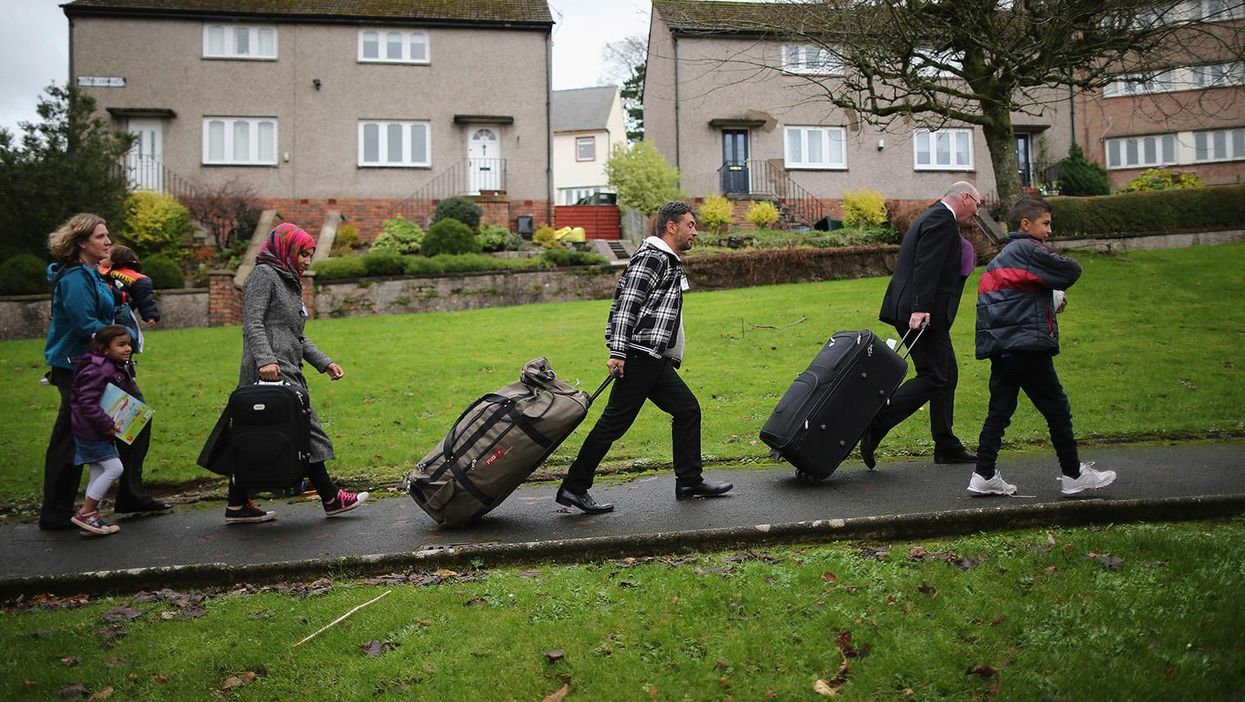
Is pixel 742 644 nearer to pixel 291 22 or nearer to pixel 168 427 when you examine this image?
pixel 168 427

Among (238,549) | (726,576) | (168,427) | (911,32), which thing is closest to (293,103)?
(911,32)

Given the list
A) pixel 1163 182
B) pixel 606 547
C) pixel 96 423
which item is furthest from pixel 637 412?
pixel 1163 182

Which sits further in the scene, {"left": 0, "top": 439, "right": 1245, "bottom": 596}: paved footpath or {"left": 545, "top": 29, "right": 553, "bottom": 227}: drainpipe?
{"left": 545, "top": 29, "right": 553, "bottom": 227}: drainpipe

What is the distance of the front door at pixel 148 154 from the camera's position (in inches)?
1174

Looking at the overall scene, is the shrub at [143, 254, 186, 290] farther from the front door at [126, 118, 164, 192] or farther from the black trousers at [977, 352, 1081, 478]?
the black trousers at [977, 352, 1081, 478]

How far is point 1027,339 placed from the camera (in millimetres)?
6219

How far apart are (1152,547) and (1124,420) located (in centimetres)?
486

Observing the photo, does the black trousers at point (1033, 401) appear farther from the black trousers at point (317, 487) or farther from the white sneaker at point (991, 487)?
the black trousers at point (317, 487)

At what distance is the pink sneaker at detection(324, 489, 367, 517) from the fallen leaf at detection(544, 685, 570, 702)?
3639 mm

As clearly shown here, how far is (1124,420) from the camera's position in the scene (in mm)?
9203

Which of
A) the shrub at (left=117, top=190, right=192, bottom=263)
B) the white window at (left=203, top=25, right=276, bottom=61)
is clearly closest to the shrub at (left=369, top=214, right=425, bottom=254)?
the shrub at (left=117, top=190, right=192, bottom=263)

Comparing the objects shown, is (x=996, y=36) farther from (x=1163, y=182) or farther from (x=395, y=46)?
(x=395, y=46)

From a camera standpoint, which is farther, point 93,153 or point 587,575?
point 93,153

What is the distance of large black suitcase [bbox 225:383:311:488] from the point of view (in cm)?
655
